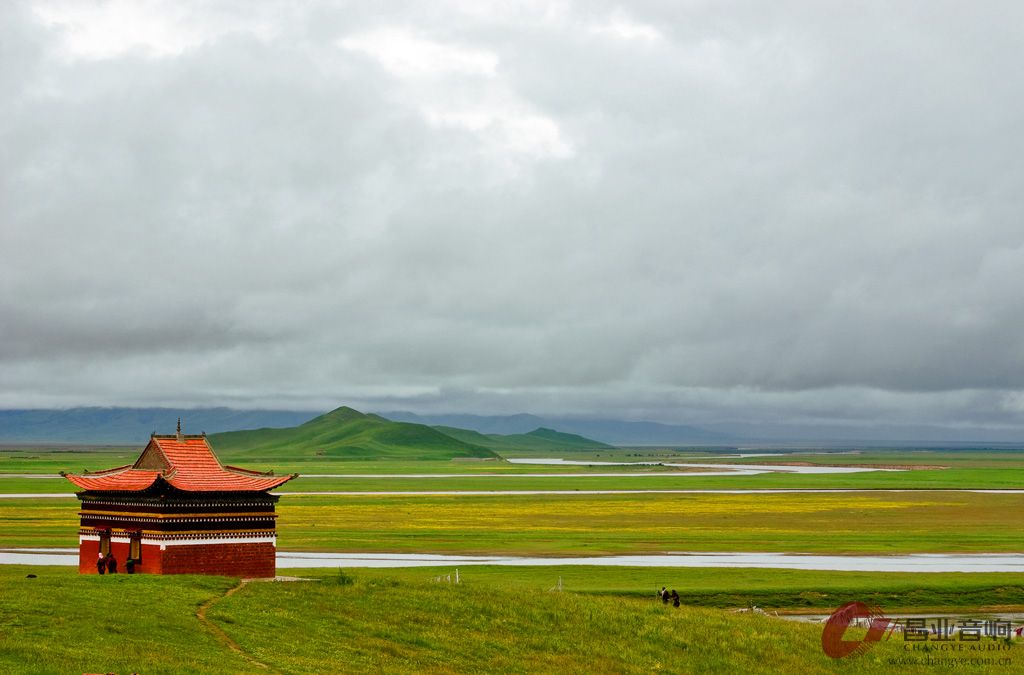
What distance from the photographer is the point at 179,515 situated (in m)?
43.0

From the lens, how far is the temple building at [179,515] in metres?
42.9

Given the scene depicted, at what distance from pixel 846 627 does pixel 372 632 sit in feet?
74.4

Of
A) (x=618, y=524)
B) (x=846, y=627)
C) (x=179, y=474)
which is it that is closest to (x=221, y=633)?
(x=179, y=474)

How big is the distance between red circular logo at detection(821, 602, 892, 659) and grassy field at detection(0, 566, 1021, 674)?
2.11ft

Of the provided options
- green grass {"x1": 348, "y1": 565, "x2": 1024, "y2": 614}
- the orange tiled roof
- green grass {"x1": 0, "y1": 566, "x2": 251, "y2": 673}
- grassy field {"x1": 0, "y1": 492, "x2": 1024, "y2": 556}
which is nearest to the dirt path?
green grass {"x1": 0, "y1": 566, "x2": 251, "y2": 673}

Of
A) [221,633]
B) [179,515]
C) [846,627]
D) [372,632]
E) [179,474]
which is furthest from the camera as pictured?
[846,627]

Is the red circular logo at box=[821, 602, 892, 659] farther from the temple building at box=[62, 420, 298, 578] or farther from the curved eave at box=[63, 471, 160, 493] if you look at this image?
the curved eave at box=[63, 471, 160, 493]

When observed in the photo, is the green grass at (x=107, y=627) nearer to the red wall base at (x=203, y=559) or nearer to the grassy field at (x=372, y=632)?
the grassy field at (x=372, y=632)

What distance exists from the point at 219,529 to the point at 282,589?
4.72m

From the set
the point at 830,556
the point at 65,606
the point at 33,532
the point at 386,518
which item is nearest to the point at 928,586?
the point at 830,556

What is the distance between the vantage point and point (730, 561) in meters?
79.2

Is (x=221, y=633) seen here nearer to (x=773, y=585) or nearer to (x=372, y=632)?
(x=372, y=632)

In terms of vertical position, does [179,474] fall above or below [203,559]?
above

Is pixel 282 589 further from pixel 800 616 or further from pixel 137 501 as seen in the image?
pixel 800 616
